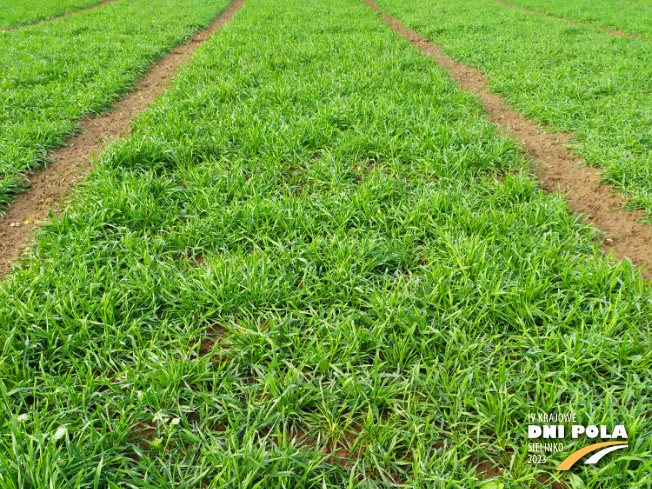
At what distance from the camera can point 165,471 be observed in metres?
1.56

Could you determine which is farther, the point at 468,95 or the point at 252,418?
the point at 468,95

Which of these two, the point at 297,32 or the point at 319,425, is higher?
the point at 297,32

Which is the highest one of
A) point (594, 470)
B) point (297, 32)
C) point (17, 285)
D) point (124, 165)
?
point (297, 32)

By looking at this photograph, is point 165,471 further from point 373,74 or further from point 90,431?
point 373,74

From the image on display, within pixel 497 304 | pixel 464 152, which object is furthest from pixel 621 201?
pixel 497 304

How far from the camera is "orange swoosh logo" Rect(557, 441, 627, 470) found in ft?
5.14

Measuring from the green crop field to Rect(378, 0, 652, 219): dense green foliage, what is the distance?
70mm

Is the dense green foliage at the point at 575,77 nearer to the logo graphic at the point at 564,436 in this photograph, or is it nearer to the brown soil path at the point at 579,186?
the brown soil path at the point at 579,186

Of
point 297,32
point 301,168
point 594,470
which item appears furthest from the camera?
point 297,32

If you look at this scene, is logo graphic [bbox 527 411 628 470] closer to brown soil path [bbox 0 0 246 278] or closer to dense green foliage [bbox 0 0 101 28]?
brown soil path [bbox 0 0 246 278]

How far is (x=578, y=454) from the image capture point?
1.58 m

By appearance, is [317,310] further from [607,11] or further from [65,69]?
[607,11]

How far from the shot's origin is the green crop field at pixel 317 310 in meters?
1.61

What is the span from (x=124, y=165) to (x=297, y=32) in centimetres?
717
